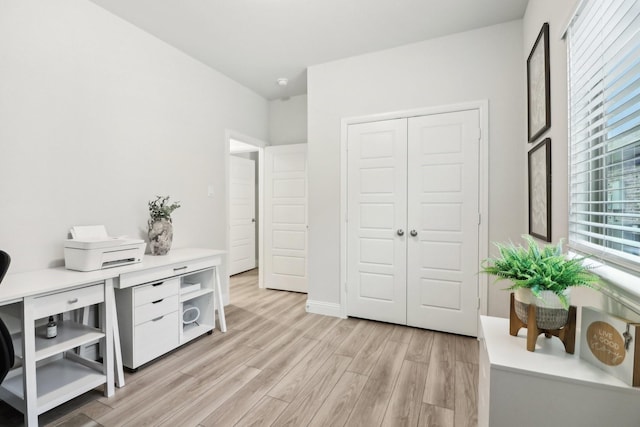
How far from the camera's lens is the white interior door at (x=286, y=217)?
4.05 m

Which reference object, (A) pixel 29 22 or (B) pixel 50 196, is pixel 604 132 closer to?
(B) pixel 50 196

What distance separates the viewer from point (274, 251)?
4.21 m

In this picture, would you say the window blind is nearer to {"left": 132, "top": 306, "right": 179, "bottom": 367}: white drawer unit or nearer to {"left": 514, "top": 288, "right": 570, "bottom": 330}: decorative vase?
{"left": 514, "top": 288, "right": 570, "bottom": 330}: decorative vase

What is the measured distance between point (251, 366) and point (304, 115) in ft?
10.3

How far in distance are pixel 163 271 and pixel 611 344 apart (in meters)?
2.45

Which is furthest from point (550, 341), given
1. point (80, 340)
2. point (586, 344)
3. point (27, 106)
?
point (27, 106)

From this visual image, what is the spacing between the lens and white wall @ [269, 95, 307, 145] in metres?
4.10

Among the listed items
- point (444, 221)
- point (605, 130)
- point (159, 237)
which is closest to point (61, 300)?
point (159, 237)

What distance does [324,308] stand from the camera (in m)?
3.25

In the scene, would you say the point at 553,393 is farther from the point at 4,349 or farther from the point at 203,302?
the point at 203,302

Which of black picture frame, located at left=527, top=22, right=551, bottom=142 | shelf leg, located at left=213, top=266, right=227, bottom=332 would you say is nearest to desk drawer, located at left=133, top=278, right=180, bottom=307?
shelf leg, located at left=213, top=266, right=227, bottom=332

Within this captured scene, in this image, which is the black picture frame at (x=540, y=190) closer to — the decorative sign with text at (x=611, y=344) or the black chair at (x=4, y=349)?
the decorative sign with text at (x=611, y=344)

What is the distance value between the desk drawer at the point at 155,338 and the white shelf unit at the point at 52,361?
0.23 metres

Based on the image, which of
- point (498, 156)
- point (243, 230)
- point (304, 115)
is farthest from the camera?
point (243, 230)
